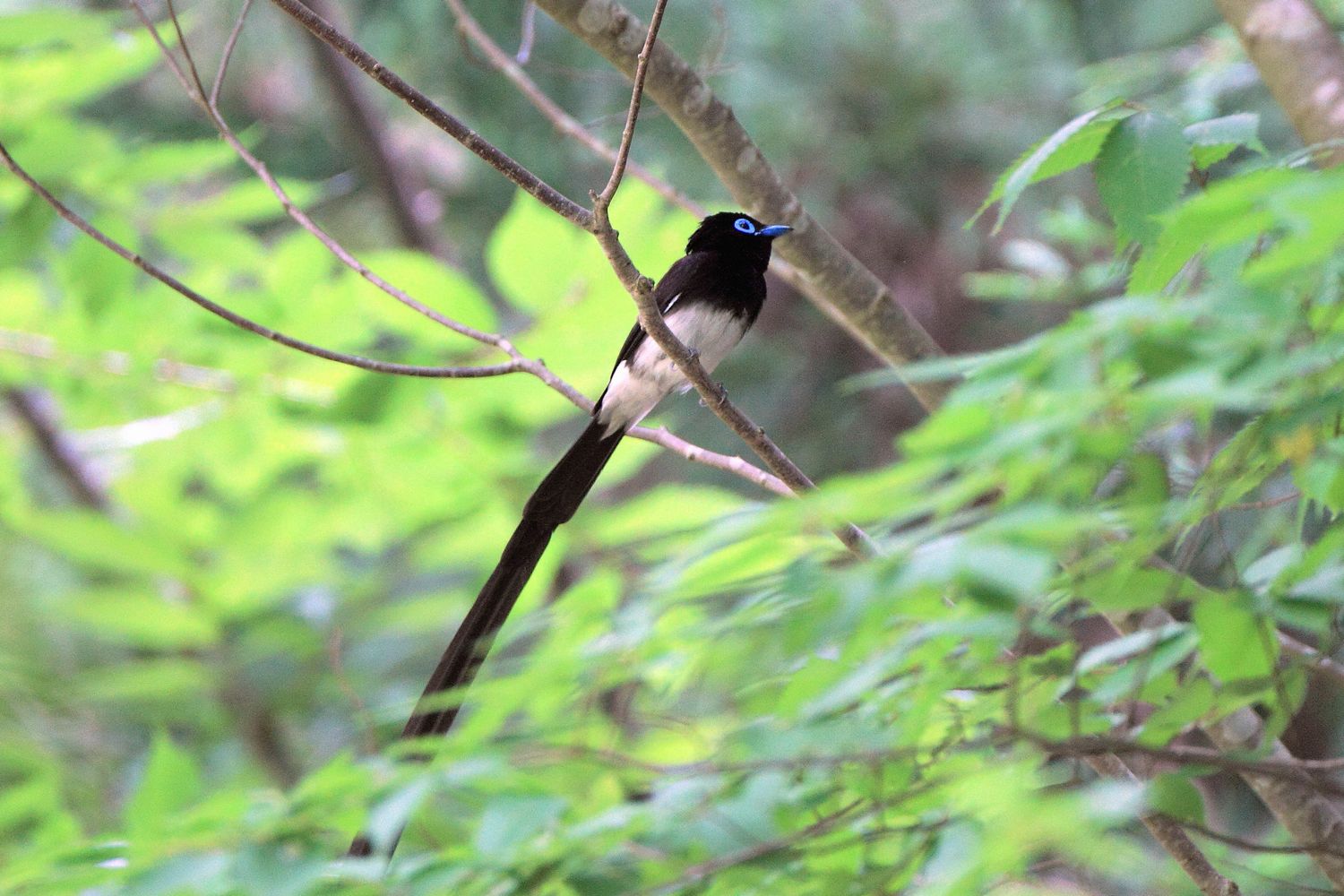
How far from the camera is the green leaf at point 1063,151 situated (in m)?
1.34

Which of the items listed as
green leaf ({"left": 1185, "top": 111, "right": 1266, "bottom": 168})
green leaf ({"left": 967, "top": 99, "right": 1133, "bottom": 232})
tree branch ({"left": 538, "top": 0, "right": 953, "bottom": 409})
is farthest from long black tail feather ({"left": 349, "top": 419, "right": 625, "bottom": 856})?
green leaf ({"left": 1185, "top": 111, "right": 1266, "bottom": 168})

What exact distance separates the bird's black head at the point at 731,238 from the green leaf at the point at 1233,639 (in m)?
1.90

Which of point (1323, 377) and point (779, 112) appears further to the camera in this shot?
point (779, 112)

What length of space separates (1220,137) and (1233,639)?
2.40 ft

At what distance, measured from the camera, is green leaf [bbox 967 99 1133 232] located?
1344mm

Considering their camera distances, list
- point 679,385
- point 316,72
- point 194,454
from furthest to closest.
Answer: point 316,72, point 194,454, point 679,385

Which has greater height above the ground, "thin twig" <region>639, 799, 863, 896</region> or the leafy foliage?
the leafy foliage

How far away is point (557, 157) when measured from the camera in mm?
4188

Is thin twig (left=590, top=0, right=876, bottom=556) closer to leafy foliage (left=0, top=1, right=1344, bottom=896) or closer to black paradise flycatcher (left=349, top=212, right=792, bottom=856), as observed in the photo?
leafy foliage (left=0, top=1, right=1344, bottom=896)

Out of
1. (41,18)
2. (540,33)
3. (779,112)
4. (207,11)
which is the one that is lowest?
(41,18)

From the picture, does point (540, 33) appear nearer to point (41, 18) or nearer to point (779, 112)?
point (779, 112)

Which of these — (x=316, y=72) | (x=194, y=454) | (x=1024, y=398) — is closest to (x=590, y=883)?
(x=1024, y=398)

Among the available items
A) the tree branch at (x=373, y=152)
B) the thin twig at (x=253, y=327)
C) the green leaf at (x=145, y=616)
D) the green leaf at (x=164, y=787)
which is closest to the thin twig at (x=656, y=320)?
Answer: the thin twig at (x=253, y=327)

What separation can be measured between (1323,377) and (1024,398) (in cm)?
19
